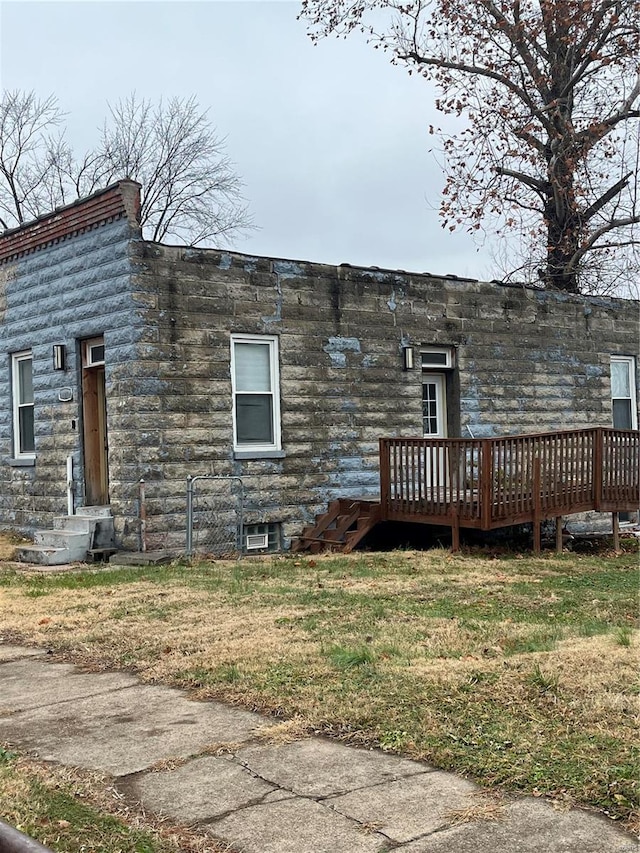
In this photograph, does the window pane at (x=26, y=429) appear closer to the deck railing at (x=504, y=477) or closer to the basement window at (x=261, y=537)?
the basement window at (x=261, y=537)

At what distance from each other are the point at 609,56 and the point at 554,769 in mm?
21207

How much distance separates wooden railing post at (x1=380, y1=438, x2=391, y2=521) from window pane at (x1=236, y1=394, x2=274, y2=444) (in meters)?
1.59

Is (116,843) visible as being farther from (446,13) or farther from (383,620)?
(446,13)

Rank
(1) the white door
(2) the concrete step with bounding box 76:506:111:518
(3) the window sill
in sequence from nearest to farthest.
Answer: (2) the concrete step with bounding box 76:506:111:518 → (3) the window sill → (1) the white door

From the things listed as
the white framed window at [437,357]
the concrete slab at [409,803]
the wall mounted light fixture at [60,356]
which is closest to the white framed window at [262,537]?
the wall mounted light fixture at [60,356]

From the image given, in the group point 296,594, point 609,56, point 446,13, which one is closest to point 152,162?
point 446,13

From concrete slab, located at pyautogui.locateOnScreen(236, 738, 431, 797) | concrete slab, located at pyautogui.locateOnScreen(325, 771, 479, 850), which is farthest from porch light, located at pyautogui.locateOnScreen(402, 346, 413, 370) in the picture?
concrete slab, located at pyautogui.locateOnScreen(325, 771, 479, 850)

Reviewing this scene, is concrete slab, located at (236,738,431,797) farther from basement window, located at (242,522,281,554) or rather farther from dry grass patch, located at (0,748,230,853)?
basement window, located at (242,522,281,554)

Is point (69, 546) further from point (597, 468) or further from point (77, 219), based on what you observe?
point (597, 468)

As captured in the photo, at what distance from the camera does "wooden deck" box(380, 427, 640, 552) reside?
41.0ft

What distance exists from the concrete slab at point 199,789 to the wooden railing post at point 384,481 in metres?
8.88

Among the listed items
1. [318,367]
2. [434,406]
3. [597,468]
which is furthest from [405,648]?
[434,406]

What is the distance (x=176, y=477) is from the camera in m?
12.6

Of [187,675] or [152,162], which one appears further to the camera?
[152,162]
